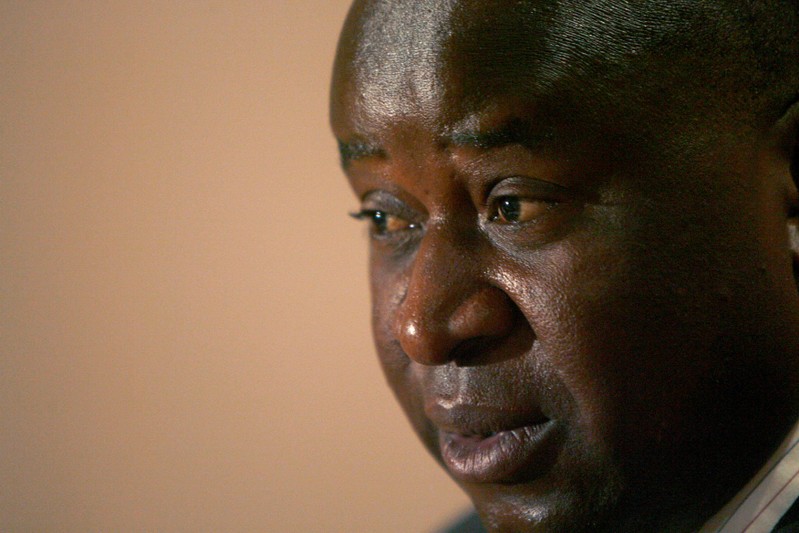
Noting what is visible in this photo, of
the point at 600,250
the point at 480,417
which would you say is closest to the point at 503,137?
the point at 600,250

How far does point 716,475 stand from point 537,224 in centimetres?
25

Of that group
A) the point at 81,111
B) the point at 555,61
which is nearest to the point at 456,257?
the point at 555,61

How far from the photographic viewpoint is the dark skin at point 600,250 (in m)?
0.71

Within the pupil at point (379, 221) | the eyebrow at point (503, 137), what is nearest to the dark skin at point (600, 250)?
the eyebrow at point (503, 137)

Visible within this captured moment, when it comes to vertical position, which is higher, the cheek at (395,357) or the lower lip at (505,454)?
the cheek at (395,357)

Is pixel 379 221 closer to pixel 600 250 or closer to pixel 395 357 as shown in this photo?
pixel 395 357

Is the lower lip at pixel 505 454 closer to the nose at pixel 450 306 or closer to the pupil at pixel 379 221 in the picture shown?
the nose at pixel 450 306

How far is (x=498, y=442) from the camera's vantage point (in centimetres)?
77

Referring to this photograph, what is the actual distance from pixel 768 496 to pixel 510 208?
32 centimetres

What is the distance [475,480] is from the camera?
79 centimetres

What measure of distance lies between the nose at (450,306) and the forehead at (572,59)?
0.11 m

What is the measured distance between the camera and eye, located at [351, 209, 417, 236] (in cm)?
86

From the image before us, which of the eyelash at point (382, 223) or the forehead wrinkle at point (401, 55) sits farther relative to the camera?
the eyelash at point (382, 223)

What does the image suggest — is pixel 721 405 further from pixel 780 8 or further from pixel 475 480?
pixel 780 8
